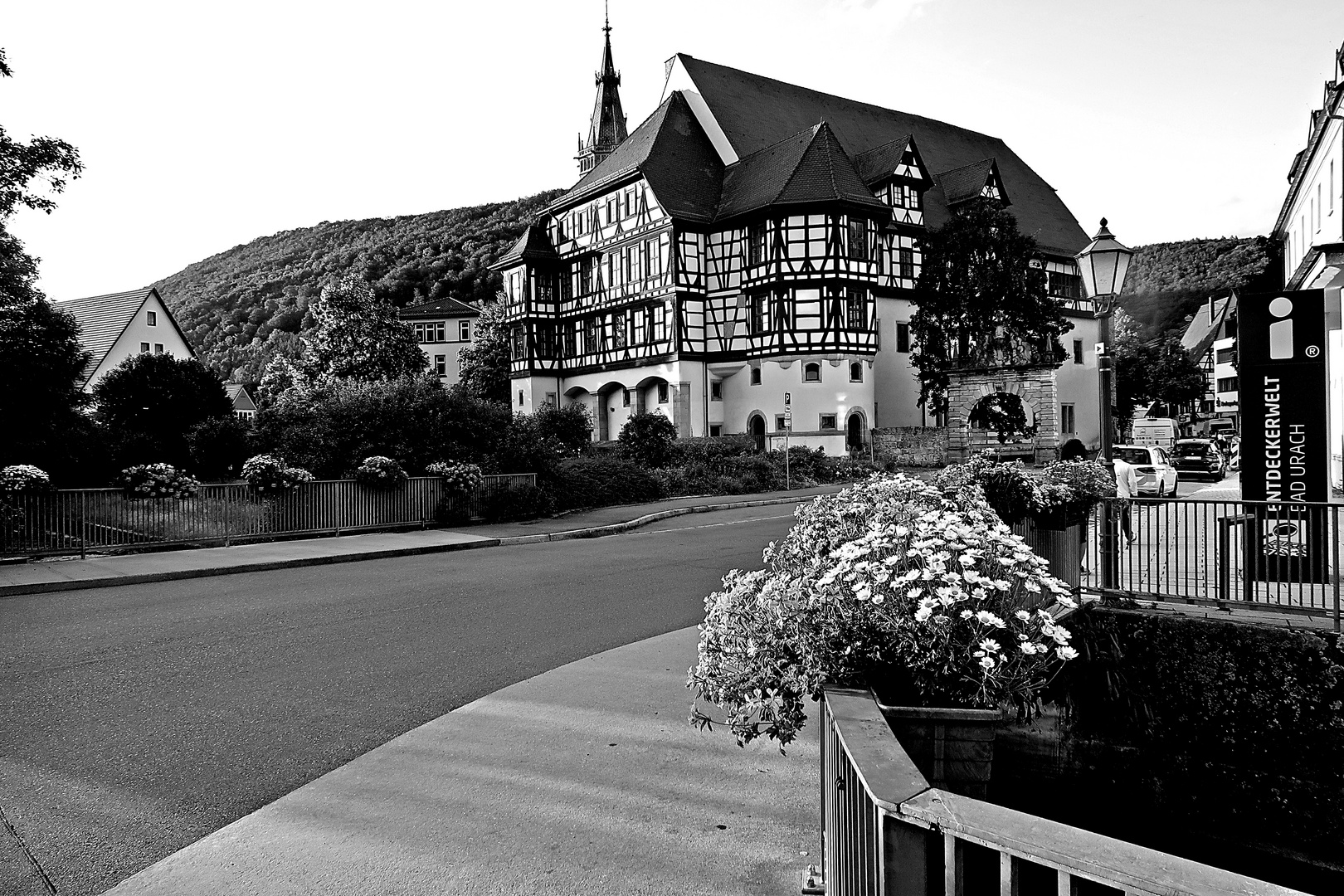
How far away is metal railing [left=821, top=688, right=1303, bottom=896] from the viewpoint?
1.80 m

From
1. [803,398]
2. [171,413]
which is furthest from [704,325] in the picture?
[171,413]

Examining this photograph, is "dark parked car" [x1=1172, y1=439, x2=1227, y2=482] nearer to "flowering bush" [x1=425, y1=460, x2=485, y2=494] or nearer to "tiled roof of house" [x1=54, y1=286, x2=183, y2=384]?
"flowering bush" [x1=425, y1=460, x2=485, y2=494]

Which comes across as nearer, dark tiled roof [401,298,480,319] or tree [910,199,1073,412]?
tree [910,199,1073,412]

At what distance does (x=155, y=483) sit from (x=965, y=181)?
5008 cm

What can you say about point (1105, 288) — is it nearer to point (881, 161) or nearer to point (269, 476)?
point (269, 476)

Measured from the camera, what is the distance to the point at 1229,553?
30.1 feet

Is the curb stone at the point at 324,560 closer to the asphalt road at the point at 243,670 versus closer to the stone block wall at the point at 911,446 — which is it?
the asphalt road at the point at 243,670

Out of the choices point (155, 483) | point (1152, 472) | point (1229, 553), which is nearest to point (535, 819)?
point (1229, 553)

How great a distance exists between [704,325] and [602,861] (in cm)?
4399

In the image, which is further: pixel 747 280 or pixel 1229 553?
pixel 747 280

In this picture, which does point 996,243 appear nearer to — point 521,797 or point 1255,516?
point 1255,516

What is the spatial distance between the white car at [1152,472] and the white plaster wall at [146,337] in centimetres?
5638

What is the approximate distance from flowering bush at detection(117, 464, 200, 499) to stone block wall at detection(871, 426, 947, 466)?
3378 centimetres

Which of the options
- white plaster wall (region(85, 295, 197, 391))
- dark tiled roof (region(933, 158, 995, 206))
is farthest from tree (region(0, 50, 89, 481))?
dark tiled roof (region(933, 158, 995, 206))
